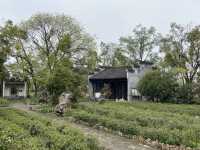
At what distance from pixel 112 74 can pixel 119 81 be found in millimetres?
1370

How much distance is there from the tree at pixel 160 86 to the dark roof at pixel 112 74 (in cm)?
494

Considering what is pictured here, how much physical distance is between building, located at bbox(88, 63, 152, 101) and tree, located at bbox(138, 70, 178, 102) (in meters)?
3.87

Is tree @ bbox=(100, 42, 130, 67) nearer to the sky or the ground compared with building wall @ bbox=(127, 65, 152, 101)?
nearer to the sky

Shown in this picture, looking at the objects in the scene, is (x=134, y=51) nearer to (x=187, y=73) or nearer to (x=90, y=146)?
(x=187, y=73)

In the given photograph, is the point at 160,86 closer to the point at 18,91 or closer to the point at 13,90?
the point at 18,91

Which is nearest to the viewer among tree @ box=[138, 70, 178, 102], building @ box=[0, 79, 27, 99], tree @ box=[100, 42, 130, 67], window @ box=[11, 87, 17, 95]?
tree @ box=[138, 70, 178, 102]

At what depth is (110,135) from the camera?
484 inches

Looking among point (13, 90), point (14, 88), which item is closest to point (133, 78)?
point (14, 88)

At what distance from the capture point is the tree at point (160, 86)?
2981cm

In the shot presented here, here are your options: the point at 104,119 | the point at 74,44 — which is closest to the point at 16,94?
the point at 74,44

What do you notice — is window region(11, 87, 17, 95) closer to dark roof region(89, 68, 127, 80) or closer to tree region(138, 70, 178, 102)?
dark roof region(89, 68, 127, 80)

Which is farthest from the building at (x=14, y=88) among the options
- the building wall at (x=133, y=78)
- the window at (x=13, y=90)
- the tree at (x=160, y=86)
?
the tree at (x=160, y=86)

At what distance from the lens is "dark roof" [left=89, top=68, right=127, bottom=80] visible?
118ft

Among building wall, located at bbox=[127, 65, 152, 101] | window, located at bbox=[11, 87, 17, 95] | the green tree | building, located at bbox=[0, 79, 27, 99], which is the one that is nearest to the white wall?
building, located at bbox=[0, 79, 27, 99]
